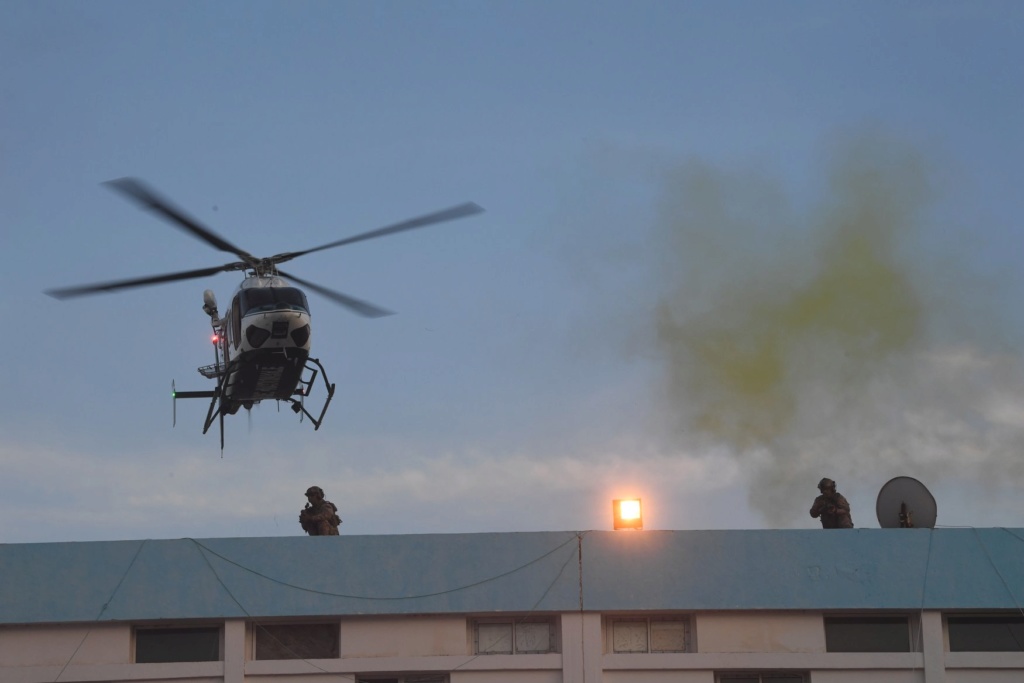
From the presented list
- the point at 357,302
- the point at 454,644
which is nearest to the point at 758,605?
the point at 454,644

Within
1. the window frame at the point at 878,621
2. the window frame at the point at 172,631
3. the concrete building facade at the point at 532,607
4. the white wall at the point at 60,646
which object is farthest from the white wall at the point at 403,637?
the window frame at the point at 878,621

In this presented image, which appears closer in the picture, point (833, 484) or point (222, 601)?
point (222, 601)

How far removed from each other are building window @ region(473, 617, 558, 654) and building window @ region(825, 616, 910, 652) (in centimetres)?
474

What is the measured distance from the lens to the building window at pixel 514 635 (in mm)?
20203

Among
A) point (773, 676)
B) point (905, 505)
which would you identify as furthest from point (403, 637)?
point (905, 505)

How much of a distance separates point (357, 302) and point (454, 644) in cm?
827

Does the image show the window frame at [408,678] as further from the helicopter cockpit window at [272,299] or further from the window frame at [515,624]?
the helicopter cockpit window at [272,299]

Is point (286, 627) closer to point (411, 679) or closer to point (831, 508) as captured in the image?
point (411, 679)

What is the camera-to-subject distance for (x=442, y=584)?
20.1 metres

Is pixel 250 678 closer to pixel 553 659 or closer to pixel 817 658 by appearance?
pixel 553 659

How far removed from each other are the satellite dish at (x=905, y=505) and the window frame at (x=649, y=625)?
13.7 feet

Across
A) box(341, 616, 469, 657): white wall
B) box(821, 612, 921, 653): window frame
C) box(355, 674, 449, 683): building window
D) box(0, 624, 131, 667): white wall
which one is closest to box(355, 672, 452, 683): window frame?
box(355, 674, 449, 683): building window

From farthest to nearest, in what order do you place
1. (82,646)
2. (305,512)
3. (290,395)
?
(290,395), (305,512), (82,646)

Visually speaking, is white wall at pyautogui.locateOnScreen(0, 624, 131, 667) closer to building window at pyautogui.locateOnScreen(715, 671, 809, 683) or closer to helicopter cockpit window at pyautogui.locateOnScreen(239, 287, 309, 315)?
helicopter cockpit window at pyautogui.locateOnScreen(239, 287, 309, 315)
